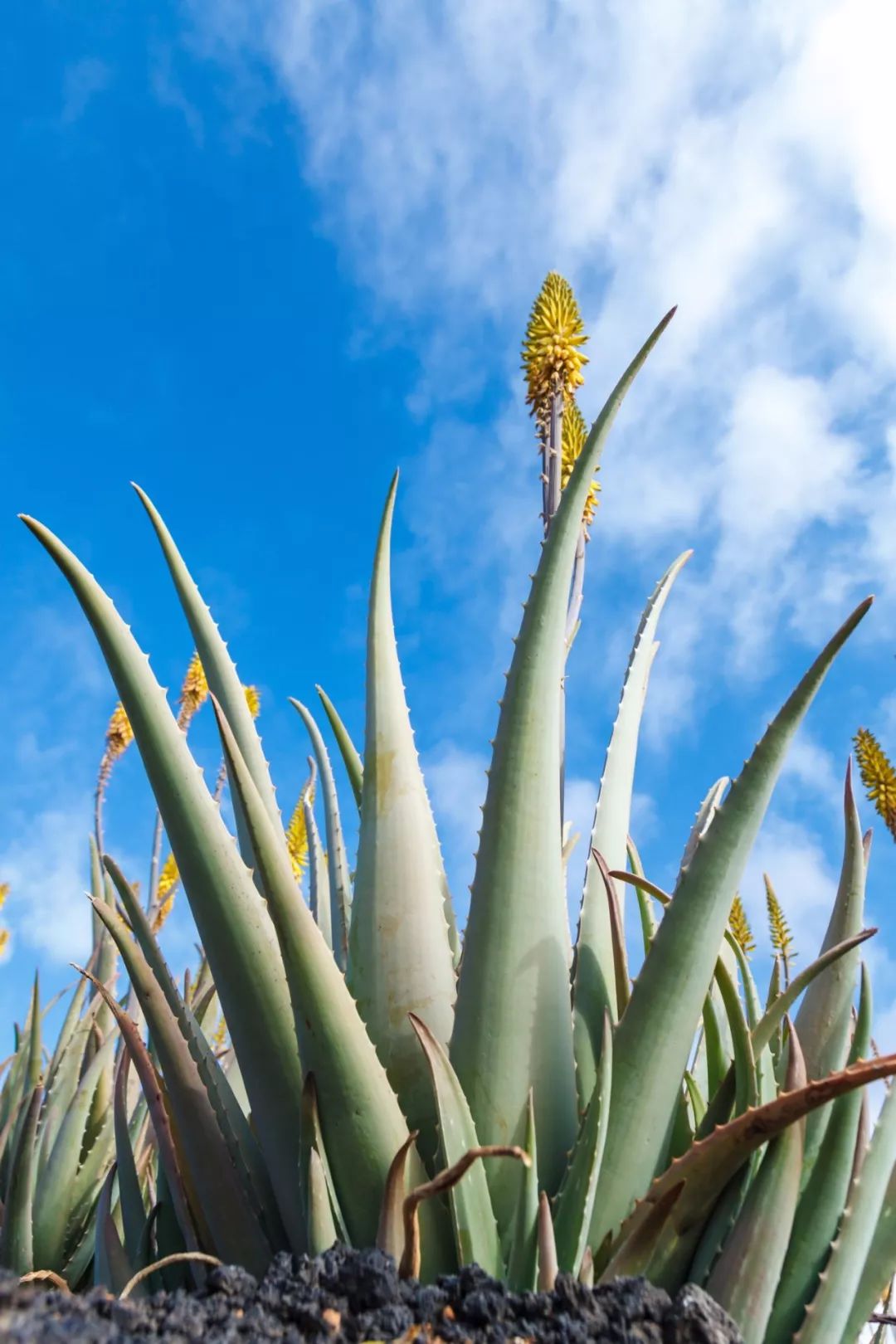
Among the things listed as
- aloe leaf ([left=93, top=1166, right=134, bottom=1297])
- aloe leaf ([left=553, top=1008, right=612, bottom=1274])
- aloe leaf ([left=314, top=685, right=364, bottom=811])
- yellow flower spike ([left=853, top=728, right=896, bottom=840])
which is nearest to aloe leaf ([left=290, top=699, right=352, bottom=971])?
aloe leaf ([left=314, top=685, right=364, bottom=811])

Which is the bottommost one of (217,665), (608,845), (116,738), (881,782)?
(608,845)

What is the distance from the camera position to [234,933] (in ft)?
3.15

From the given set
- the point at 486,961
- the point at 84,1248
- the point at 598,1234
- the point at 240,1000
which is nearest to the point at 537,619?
the point at 486,961

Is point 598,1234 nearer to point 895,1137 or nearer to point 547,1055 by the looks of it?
point 547,1055

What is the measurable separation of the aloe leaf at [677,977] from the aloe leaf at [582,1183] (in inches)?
1.7

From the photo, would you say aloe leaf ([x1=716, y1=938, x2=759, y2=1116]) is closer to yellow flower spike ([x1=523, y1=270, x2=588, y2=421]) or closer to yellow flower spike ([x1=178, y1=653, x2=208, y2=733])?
yellow flower spike ([x1=523, y1=270, x2=588, y2=421])

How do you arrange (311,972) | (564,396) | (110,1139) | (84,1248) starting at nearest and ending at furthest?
(311,972), (84,1248), (110,1139), (564,396)

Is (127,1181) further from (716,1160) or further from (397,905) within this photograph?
(716,1160)

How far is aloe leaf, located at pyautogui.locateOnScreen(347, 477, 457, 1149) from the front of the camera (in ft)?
3.41

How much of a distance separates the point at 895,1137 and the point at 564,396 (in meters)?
2.08

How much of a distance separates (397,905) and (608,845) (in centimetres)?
37

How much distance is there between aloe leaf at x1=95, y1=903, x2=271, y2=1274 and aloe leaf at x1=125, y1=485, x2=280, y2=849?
270 mm

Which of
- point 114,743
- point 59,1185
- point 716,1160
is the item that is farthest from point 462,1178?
point 114,743

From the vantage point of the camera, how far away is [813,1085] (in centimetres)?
82
